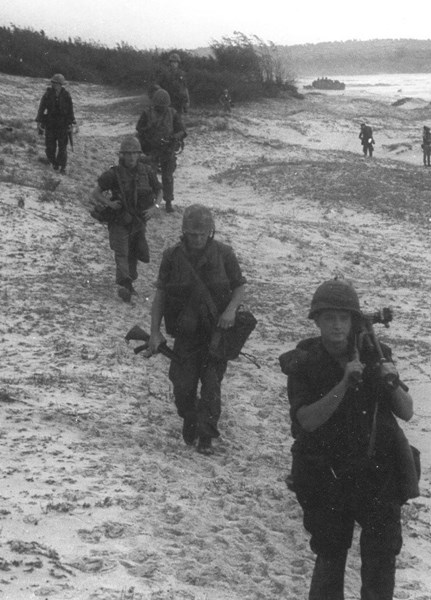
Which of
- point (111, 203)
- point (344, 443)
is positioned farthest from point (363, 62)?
point (344, 443)

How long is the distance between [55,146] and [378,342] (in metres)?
12.3

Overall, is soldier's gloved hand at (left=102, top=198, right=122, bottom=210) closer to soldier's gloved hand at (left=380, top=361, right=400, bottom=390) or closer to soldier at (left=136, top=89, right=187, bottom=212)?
soldier at (left=136, top=89, right=187, bottom=212)

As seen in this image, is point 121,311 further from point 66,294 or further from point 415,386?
point 415,386

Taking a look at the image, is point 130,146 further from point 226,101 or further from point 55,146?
point 226,101

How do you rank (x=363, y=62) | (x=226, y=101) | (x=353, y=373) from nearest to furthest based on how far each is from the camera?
1. (x=353, y=373)
2. (x=226, y=101)
3. (x=363, y=62)

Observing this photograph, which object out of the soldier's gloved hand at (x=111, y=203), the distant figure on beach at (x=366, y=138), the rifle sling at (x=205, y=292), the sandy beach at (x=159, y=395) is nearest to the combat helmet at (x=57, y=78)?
the sandy beach at (x=159, y=395)

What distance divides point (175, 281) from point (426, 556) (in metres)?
2.05

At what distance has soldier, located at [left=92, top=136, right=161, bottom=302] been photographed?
28.7 feet

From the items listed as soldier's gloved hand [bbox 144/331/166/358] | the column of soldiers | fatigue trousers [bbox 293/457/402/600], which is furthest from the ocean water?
fatigue trousers [bbox 293/457/402/600]

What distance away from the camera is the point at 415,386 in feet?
26.7

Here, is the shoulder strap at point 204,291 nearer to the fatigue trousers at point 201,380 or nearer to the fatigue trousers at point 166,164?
the fatigue trousers at point 201,380

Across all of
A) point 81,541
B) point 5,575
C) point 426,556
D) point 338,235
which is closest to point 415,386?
point 426,556

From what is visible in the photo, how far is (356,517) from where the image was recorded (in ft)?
12.2

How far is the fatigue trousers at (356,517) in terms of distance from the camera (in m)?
3.65
